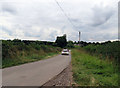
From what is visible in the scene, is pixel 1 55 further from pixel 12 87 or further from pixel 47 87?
pixel 47 87

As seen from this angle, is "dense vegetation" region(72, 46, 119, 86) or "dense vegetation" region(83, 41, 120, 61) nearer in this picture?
"dense vegetation" region(72, 46, 119, 86)

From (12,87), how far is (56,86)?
1866 millimetres

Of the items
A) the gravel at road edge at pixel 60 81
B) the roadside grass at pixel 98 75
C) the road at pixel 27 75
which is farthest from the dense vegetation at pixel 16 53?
the roadside grass at pixel 98 75

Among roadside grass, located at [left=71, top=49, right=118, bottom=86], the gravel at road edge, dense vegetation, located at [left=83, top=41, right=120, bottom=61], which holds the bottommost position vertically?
the gravel at road edge

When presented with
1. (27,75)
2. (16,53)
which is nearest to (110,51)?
(27,75)

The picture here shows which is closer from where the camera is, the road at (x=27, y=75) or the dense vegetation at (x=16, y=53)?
the road at (x=27, y=75)

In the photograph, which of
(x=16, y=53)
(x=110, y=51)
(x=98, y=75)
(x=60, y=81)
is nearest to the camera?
(x=60, y=81)

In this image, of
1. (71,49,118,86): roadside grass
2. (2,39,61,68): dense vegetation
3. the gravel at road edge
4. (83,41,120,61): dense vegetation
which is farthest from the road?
(83,41,120,61): dense vegetation

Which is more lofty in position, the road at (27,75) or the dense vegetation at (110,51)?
the dense vegetation at (110,51)

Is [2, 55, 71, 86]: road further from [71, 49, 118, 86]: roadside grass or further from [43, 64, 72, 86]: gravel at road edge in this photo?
[71, 49, 118, 86]: roadside grass

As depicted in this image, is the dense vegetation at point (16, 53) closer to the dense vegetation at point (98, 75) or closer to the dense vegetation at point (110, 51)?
the dense vegetation at point (98, 75)

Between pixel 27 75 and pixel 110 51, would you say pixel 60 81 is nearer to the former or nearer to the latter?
pixel 27 75

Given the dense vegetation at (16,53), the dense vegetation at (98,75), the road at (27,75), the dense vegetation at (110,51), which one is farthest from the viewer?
the dense vegetation at (16,53)

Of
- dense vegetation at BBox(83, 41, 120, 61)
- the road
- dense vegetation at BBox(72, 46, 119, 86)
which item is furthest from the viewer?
dense vegetation at BBox(83, 41, 120, 61)
